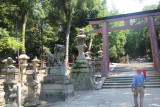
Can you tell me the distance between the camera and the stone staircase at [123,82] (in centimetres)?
827

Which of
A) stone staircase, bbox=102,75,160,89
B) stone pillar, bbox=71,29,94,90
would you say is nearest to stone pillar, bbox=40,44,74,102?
stone pillar, bbox=71,29,94,90

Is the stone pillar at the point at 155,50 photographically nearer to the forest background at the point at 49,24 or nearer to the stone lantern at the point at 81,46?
the stone lantern at the point at 81,46

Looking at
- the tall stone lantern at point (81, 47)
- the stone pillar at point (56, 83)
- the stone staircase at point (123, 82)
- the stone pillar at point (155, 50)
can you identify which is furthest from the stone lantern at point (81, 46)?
the stone pillar at point (155, 50)

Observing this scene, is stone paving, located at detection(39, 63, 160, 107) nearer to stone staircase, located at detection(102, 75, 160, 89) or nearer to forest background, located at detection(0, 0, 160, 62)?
stone staircase, located at detection(102, 75, 160, 89)

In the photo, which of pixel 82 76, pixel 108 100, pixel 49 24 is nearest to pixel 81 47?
pixel 82 76

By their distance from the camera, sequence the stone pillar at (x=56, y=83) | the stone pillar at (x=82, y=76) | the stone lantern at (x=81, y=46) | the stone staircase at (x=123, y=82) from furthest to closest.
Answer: the stone lantern at (x=81, y=46) → the stone pillar at (x=82, y=76) → the stone staircase at (x=123, y=82) → the stone pillar at (x=56, y=83)

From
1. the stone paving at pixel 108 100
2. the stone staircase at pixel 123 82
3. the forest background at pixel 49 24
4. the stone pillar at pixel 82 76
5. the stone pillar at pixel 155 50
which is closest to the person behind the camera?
the stone paving at pixel 108 100

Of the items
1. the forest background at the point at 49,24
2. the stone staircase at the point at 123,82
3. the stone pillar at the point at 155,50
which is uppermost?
the forest background at the point at 49,24

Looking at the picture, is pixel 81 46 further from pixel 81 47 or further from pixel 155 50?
pixel 155 50

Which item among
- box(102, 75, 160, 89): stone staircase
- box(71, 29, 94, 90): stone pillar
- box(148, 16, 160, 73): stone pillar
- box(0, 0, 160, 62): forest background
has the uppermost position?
box(0, 0, 160, 62): forest background

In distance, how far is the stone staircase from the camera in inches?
326

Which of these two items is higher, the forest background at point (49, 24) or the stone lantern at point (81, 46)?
the forest background at point (49, 24)

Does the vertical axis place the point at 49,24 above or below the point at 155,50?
above

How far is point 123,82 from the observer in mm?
9023
